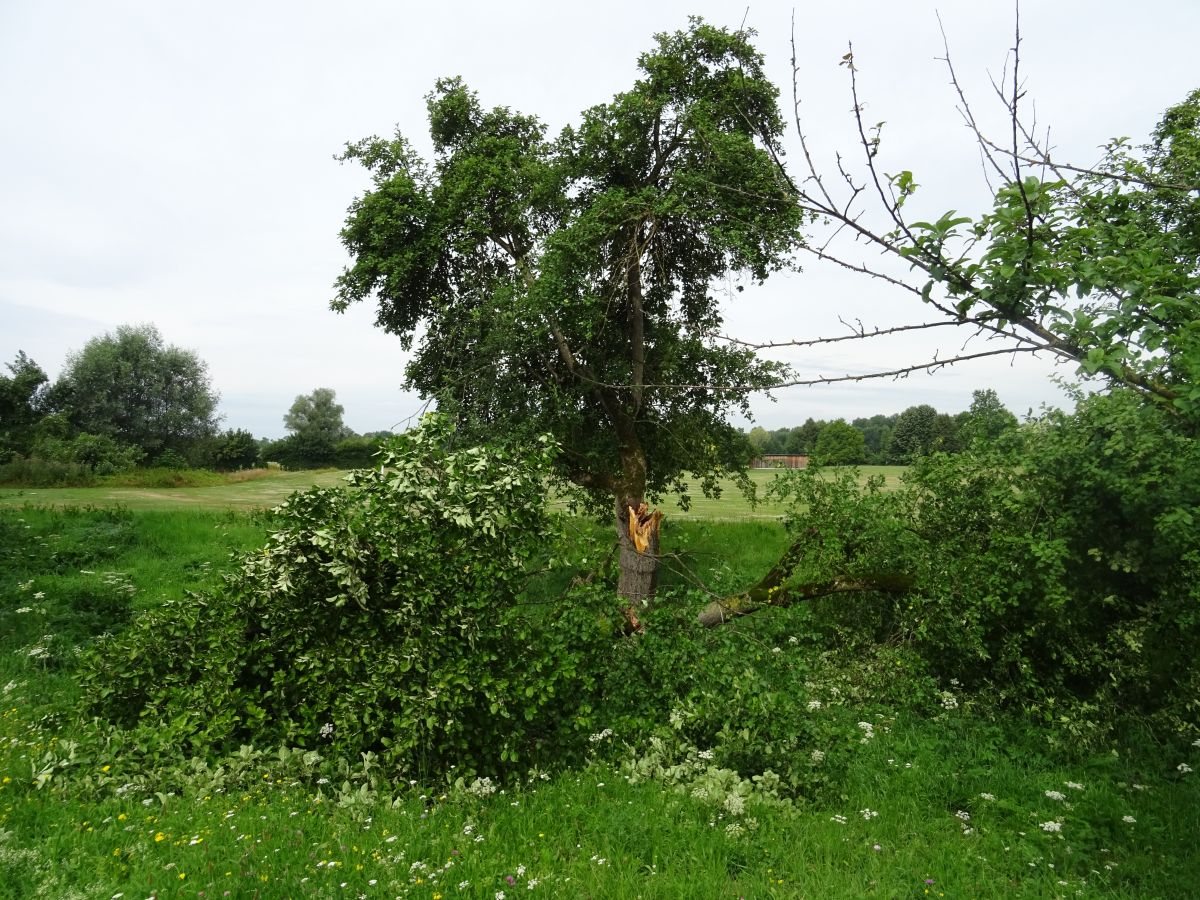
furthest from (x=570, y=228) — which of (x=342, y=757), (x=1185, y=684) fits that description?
(x=1185, y=684)

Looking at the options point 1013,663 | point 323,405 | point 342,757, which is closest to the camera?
point 342,757

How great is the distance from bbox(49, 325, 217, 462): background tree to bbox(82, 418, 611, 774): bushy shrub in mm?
38782

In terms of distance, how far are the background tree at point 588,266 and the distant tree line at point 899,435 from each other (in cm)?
225

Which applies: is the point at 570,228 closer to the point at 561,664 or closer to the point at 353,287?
the point at 353,287

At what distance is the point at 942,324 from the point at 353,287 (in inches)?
447

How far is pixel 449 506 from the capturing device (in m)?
6.73

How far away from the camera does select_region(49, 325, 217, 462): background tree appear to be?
130 ft

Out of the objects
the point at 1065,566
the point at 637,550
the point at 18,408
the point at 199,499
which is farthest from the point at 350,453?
the point at 1065,566

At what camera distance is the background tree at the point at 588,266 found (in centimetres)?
1086

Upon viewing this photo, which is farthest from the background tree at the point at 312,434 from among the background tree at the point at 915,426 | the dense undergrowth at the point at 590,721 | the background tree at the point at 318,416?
the dense undergrowth at the point at 590,721

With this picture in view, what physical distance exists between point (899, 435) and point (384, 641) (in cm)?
3050

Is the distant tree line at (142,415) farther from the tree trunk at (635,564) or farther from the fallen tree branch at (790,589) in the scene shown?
the fallen tree branch at (790,589)

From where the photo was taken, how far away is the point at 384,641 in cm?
647

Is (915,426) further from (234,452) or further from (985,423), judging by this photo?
(234,452)
